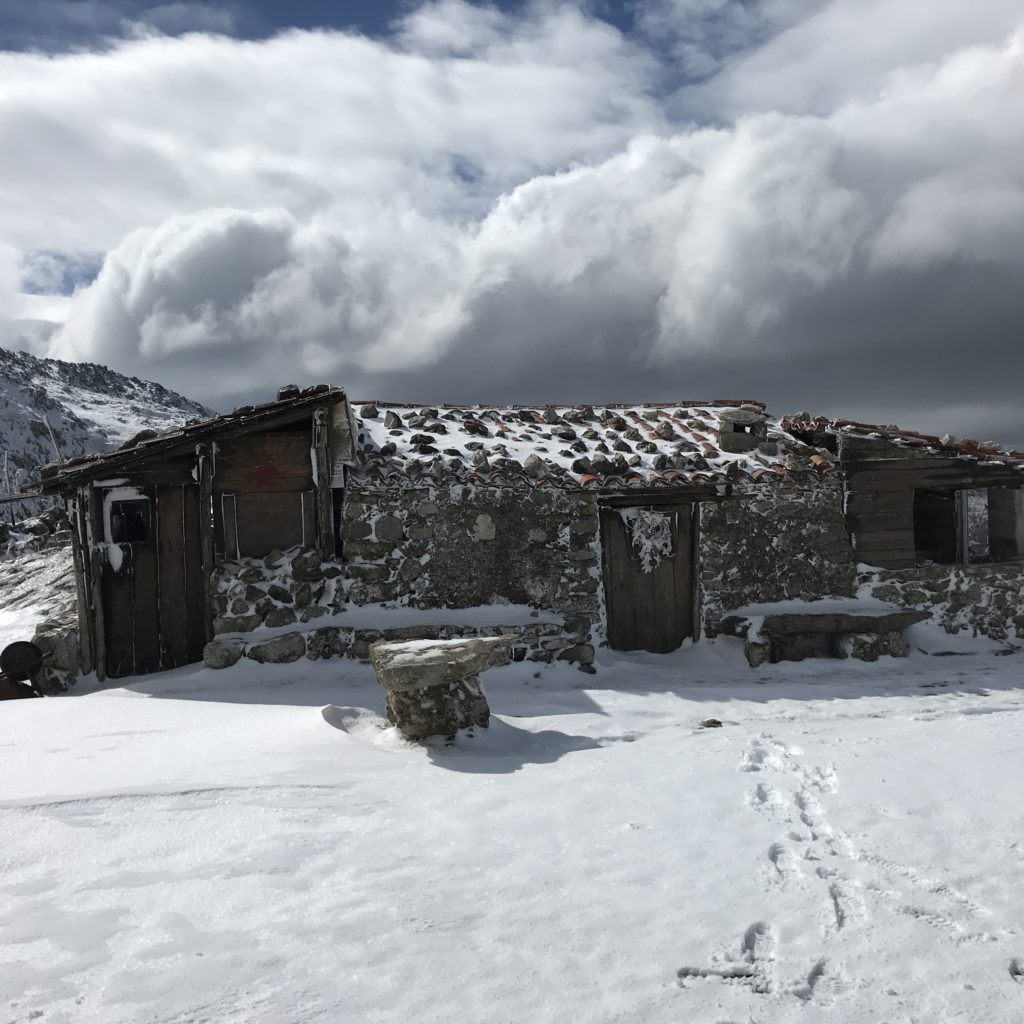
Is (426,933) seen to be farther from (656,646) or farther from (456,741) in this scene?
(656,646)

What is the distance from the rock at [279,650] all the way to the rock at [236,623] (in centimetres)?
29

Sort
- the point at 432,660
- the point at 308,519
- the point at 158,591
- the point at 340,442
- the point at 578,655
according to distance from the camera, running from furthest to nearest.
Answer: the point at 340,442 < the point at 578,655 < the point at 308,519 < the point at 158,591 < the point at 432,660

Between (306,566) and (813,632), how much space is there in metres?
6.38

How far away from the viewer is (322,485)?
9133 mm

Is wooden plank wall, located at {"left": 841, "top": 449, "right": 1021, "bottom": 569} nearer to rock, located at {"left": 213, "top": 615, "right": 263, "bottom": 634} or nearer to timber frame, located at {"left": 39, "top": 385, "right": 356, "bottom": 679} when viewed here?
timber frame, located at {"left": 39, "top": 385, "right": 356, "bottom": 679}

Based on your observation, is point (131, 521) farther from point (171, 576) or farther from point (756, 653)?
point (756, 653)

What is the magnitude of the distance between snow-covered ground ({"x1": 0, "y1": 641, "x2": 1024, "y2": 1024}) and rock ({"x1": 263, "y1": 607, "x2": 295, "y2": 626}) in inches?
89.3

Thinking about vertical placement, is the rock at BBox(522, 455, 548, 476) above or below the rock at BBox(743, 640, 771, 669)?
above

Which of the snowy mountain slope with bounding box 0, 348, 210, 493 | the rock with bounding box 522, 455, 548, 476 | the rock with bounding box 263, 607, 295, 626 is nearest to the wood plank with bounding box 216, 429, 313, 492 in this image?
the rock with bounding box 263, 607, 295, 626

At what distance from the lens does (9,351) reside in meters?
66.2

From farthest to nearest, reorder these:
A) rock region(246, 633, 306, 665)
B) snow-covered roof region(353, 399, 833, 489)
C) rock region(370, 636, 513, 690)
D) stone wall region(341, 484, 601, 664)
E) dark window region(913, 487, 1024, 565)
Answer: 1. dark window region(913, 487, 1024, 565)
2. snow-covered roof region(353, 399, 833, 489)
3. stone wall region(341, 484, 601, 664)
4. rock region(246, 633, 306, 665)
5. rock region(370, 636, 513, 690)

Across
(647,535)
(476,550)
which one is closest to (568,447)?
(647,535)

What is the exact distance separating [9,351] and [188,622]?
7077cm

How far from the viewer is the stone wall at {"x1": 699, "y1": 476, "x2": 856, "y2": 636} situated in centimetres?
991
